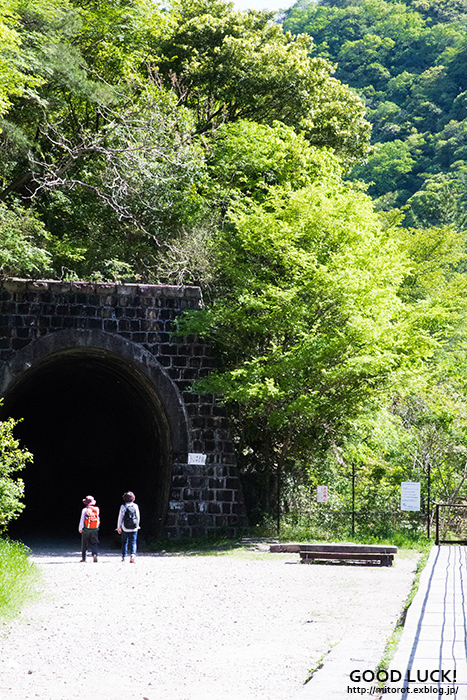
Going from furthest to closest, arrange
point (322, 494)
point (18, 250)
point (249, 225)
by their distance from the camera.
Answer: point (18, 250) < point (322, 494) < point (249, 225)

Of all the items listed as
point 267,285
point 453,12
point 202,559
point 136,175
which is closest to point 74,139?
point 136,175

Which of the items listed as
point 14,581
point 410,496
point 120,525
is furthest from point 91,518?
point 410,496

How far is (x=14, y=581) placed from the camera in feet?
32.9

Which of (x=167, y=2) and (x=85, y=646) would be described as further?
(x=167, y=2)

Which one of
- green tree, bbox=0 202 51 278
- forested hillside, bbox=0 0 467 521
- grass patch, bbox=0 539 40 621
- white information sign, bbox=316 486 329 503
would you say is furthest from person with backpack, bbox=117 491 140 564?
green tree, bbox=0 202 51 278

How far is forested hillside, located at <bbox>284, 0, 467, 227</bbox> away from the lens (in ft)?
172

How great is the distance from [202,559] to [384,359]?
548 centimetres

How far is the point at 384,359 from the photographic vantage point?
1655 cm

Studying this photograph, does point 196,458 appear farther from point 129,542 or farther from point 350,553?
point 350,553

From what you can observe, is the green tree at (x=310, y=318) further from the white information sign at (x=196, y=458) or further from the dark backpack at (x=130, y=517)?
the dark backpack at (x=130, y=517)

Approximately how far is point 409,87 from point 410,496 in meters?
56.5

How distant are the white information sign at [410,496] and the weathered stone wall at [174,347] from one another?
3.93m

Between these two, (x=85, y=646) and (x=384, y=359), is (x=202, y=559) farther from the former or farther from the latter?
(x=85, y=646)

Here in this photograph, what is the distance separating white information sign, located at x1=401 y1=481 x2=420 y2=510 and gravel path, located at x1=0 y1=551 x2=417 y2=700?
2875 millimetres
